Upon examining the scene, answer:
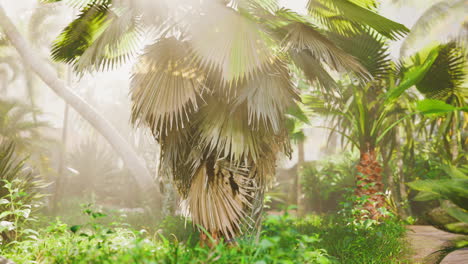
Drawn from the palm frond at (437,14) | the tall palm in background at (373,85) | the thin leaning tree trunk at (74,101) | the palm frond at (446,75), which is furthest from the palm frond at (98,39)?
the palm frond at (437,14)

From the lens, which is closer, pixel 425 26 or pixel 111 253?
pixel 111 253

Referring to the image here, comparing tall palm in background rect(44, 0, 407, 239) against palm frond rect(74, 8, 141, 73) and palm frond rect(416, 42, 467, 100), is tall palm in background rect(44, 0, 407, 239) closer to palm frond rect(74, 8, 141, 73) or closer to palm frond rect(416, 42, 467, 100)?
palm frond rect(74, 8, 141, 73)

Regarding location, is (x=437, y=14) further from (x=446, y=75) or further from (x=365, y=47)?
(x=365, y=47)

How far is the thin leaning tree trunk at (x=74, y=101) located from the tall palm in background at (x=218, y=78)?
748cm

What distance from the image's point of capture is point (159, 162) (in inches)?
185

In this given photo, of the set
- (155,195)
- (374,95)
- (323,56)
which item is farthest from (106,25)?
(155,195)

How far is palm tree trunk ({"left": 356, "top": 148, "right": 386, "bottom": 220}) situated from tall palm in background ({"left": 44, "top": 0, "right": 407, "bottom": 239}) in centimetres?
247

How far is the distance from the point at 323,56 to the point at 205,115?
62.7 inches

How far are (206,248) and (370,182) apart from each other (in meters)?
4.51

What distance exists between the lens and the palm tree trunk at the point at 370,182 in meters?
6.26

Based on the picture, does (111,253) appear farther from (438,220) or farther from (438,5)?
(438,5)

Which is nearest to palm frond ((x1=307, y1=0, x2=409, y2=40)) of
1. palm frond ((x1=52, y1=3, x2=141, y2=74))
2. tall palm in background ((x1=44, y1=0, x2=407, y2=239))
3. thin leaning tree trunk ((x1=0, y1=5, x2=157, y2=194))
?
tall palm in background ((x1=44, y1=0, x2=407, y2=239))

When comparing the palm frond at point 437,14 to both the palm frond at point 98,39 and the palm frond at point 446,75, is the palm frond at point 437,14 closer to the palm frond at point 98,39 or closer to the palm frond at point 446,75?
the palm frond at point 446,75

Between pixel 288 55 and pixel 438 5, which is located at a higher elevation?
pixel 438 5
